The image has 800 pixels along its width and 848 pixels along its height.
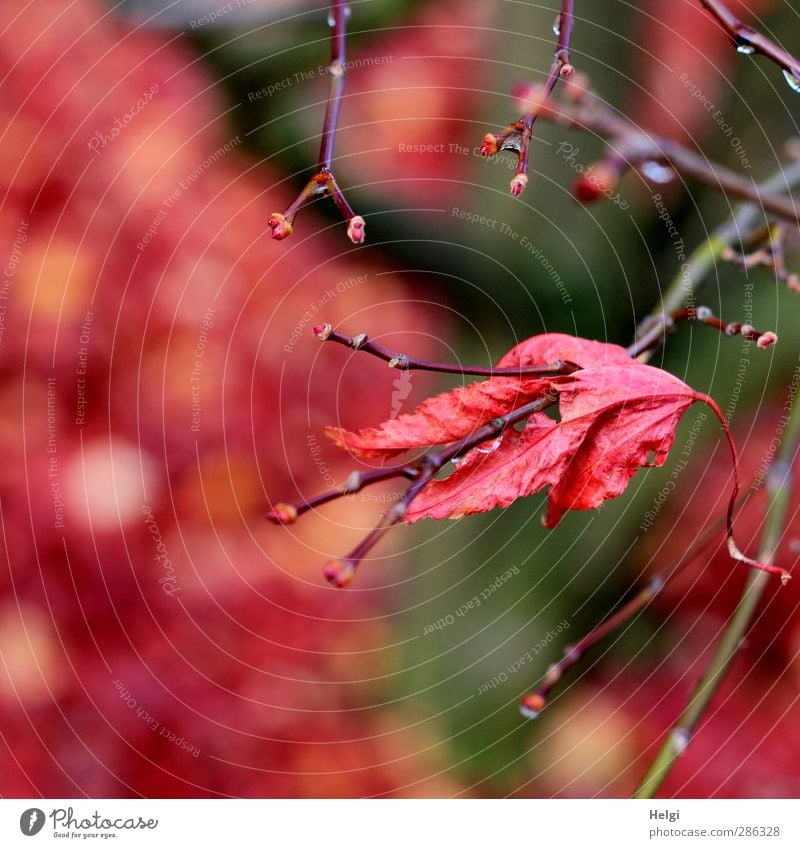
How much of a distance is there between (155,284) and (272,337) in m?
0.16

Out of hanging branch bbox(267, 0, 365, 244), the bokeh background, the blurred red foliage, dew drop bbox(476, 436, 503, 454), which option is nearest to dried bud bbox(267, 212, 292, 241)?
hanging branch bbox(267, 0, 365, 244)

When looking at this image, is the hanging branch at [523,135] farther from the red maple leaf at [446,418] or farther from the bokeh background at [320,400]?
the bokeh background at [320,400]

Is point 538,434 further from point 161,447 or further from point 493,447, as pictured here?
point 161,447

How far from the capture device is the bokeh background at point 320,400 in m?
0.53

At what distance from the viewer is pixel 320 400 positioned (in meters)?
1.00

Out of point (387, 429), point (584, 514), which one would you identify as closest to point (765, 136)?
point (584, 514)

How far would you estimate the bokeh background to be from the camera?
0.53 metres

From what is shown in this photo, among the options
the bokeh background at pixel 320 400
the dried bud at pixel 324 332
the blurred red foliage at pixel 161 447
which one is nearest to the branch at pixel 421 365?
the dried bud at pixel 324 332

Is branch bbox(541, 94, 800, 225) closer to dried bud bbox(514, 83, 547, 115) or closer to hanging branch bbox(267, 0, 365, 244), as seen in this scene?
dried bud bbox(514, 83, 547, 115)

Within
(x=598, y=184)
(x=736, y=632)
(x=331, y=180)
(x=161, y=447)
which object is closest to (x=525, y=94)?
(x=598, y=184)

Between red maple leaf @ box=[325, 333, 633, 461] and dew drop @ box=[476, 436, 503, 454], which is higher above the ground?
red maple leaf @ box=[325, 333, 633, 461]

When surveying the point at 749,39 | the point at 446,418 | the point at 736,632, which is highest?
the point at 749,39
